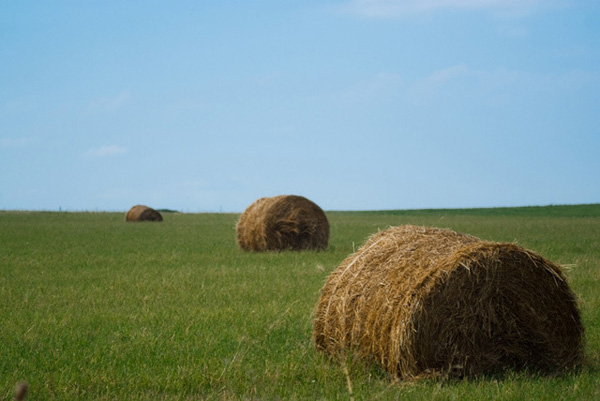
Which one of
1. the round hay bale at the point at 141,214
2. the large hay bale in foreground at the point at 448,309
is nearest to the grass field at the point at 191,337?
the large hay bale in foreground at the point at 448,309

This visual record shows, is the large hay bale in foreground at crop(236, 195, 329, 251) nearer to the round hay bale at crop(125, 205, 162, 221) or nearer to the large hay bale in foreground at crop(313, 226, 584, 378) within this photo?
the large hay bale in foreground at crop(313, 226, 584, 378)

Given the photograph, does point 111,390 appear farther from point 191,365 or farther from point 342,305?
point 342,305

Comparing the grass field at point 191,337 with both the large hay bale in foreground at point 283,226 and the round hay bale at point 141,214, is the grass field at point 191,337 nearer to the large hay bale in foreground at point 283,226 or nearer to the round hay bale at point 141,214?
the large hay bale in foreground at point 283,226

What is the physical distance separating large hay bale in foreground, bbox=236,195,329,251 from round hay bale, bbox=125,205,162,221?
2063 centimetres

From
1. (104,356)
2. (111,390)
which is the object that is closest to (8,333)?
(104,356)

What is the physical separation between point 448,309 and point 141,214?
33968 mm

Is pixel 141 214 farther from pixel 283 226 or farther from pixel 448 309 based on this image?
pixel 448 309

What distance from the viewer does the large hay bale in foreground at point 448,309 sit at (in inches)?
234

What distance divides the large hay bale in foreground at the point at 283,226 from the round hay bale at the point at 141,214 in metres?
20.6

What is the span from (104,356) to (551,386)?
422cm

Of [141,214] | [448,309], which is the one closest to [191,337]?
[448,309]

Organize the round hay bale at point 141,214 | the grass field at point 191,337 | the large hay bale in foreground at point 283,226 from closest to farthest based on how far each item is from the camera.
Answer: the grass field at point 191,337, the large hay bale in foreground at point 283,226, the round hay bale at point 141,214

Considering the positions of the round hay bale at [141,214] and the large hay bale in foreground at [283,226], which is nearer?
the large hay bale in foreground at [283,226]

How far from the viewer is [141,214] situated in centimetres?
3844
